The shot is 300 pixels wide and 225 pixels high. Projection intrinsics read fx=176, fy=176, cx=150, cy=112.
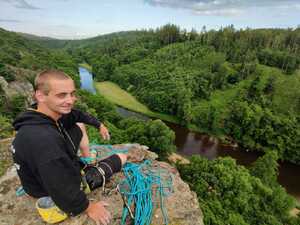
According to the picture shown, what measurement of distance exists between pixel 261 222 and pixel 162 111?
2539 cm

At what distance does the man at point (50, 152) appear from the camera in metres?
1.75

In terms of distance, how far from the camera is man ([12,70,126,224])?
175 cm

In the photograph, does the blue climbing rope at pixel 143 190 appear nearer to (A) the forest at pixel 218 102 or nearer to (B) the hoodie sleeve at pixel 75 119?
(B) the hoodie sleeve at pixel 75 119

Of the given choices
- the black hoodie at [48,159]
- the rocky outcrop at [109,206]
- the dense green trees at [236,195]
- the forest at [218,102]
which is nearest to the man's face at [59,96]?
the black hoodie at [48,159]

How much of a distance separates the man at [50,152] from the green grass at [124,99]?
32.2 metres

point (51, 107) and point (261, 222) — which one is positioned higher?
point (51, 107)

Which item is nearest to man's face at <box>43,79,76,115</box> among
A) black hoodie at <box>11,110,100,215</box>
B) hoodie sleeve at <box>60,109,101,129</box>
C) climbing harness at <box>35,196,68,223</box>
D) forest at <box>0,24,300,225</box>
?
black hoodie at <box>11,110,100,215</box>

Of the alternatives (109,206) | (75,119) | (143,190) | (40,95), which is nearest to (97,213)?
(109,206)

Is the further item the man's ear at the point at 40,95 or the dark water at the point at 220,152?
the dark water at the point at 220,152

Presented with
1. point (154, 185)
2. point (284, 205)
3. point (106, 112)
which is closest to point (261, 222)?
point (284, 205)

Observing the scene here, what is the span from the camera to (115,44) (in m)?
87.8

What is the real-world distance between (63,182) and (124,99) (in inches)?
1623

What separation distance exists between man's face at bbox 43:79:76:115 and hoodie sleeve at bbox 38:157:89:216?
645 millimetres

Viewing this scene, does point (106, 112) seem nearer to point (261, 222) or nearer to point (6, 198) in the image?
point (261, 222)
